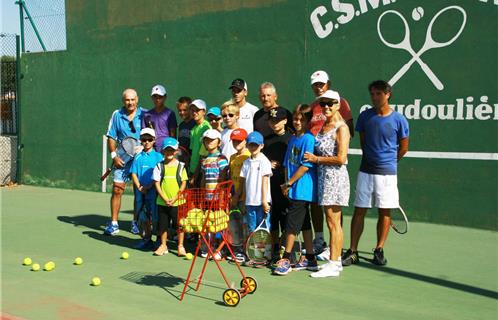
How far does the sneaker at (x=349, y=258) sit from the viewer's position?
6.74m

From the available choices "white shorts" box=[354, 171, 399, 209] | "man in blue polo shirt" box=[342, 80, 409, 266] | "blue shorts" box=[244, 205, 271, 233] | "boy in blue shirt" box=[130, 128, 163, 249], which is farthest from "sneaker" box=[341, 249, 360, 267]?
"boy in blue shirt" box=[130, 128, 163, 249]

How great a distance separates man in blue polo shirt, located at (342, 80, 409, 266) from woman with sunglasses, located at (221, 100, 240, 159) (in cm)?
127

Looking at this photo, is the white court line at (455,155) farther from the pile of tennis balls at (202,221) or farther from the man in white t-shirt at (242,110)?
the pile of tennis balls at (202,221)

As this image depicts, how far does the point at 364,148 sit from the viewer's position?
6.82 metres

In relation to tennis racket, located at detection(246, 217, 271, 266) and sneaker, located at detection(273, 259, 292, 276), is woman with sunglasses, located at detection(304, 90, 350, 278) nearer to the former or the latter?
sneaker, located at detection(273, 259, 292, 276)

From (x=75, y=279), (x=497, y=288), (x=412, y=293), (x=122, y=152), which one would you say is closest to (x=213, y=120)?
(x=122, y=152)

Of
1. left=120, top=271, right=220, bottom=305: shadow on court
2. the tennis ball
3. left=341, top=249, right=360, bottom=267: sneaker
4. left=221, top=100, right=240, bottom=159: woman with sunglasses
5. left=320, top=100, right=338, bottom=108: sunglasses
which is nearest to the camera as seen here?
left=120, top=271, right=220, bottom=305: shadow on court

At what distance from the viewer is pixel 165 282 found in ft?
20.0

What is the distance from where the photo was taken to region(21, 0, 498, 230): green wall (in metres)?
8.59

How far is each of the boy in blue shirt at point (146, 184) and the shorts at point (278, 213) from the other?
142 centimetres

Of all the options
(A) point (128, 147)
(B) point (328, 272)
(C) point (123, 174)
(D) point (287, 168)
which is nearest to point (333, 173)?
(D) point (287, 168)

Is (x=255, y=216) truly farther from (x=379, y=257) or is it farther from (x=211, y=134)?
(x=379, y=257)

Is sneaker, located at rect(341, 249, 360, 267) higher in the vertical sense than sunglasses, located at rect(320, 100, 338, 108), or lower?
lower

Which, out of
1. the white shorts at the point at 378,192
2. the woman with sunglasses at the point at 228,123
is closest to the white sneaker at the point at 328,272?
the white shorts at the point at 378,192
